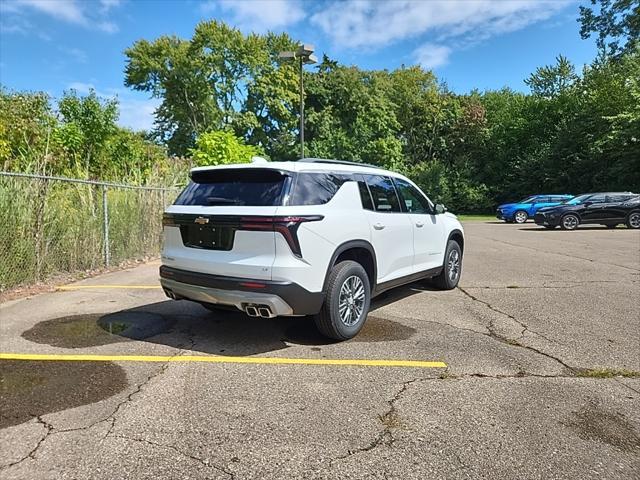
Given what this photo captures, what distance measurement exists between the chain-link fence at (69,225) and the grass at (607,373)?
24.0 ft

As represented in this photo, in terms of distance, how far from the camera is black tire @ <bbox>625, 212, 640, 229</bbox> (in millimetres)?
19922

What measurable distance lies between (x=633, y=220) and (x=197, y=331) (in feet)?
69.8

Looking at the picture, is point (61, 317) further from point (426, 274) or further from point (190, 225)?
point (426, 274)

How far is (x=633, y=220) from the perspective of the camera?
2008cm

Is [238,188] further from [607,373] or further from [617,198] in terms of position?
[617,198]

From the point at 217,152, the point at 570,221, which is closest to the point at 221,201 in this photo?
the point at 217,152

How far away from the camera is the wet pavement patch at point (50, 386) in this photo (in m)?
3.19

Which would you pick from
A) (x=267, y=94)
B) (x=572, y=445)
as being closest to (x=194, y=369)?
(x=572, y=445)

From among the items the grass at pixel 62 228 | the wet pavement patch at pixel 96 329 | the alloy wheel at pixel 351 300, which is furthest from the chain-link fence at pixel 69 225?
the alloy wheel at pixel 351 300

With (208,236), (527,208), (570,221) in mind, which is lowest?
(208,236)

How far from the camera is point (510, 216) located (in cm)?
2633

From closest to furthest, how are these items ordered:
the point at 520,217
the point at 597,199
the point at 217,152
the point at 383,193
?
the point at 383,193 < the point at 217,152 < the point at 597,199 < the point at 520,217

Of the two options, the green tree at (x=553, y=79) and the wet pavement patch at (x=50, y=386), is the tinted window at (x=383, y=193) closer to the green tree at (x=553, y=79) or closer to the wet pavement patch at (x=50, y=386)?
the wet pavement patch at (x=50, y=386)

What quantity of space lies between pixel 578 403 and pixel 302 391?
2.03m
